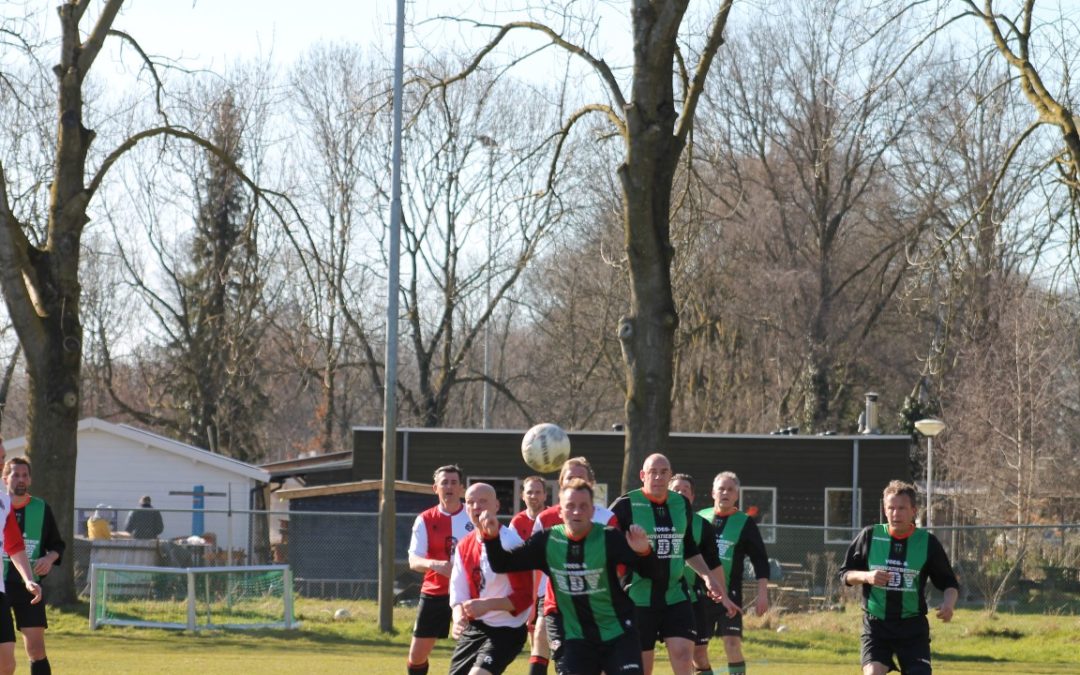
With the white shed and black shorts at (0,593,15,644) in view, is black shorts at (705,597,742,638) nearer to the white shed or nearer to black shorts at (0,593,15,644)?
black shorts at (0,593,15,644)

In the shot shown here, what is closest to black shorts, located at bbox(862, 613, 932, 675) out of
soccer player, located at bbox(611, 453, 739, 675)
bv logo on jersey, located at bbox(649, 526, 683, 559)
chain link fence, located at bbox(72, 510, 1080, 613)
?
soccer player, located at bbox(611, 453, 739, 675)

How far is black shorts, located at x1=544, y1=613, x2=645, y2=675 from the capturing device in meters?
8.02

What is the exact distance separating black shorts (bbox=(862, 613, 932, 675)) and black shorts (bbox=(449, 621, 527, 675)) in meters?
2.43

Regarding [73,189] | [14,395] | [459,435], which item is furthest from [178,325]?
[73,189]

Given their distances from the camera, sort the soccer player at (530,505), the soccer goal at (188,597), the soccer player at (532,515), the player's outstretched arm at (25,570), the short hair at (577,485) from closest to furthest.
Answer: the short hair at (577,485), the soccer player at (532,515), the soccer player at (530,505), the player's outstretched arm at (25,570), the soccer goal at (188,597)

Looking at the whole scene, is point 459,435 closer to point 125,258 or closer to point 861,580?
point 125,258

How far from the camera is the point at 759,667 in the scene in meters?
16.5

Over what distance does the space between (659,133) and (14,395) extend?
54386mm

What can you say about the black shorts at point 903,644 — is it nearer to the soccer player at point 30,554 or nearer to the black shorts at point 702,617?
the black shorts at point 702,617

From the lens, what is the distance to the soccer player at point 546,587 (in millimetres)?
8398

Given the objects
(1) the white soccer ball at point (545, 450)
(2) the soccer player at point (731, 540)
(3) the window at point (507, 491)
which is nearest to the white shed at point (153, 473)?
(3) the window at point (507, 491)

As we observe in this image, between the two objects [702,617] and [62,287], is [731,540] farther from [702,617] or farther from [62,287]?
[62,287]

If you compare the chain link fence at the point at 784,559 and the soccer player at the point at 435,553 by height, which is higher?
the soccer player at the point at 435,553

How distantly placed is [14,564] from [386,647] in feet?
27.9
